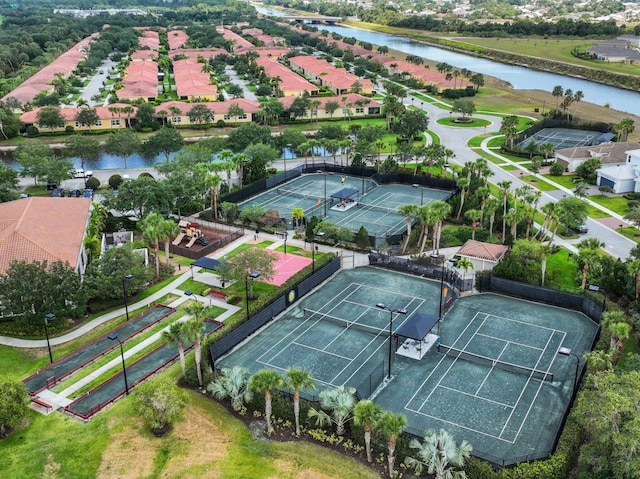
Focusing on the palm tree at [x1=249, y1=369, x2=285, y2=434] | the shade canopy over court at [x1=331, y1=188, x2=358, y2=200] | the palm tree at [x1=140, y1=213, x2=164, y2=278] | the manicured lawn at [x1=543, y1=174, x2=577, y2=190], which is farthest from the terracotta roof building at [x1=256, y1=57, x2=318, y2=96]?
the palm tree at [x1=249, y1=369, x2=285, y2=434]

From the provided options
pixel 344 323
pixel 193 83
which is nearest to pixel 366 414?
pixel 344 323

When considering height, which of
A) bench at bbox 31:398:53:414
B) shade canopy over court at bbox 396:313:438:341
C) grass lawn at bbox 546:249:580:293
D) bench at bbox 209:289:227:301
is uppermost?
shade canopy over court at bbox 396:313:438:341

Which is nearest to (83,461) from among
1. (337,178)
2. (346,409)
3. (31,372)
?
(31,372)

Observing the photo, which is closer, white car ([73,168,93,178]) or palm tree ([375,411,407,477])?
palm tree ([375,411,407,477])

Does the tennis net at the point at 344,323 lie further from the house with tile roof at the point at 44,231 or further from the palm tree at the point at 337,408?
the house with tile roof at the point at 44,231

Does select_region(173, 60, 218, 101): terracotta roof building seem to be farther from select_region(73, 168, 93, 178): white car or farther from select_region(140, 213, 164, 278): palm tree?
select_region(140, 213, 164, 278): palm tree

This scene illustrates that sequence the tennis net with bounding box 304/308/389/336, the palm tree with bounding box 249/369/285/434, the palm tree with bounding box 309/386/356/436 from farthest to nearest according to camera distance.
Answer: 1. the tennis net with bounding box 304/308/389/336
2. the palm tree with bounding box 309/386/356/436
3. the palm tree with bounding box 249/369/285/434

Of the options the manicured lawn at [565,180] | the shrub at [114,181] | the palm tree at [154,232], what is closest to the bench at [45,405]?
the palm tree at [154,232]
